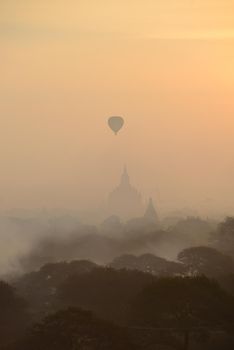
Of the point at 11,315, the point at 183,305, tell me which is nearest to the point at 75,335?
the point at 183,305

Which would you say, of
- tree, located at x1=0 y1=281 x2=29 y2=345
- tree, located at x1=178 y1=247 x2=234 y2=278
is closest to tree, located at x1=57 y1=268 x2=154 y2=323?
tree, located at x1=0 y1=281 x2=29 y2=345

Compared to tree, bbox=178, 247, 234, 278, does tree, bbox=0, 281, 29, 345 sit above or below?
below

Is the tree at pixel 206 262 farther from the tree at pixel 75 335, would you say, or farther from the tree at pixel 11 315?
the tree at pixel 75 335

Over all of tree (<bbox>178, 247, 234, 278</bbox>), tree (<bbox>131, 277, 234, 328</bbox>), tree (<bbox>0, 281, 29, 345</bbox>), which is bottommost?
tree (<bbox>131, 277, 234, 328</bbox>)

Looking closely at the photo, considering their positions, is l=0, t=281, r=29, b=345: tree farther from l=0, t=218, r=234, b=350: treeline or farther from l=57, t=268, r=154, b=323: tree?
l=57, t=268, r=154, b=323: tree

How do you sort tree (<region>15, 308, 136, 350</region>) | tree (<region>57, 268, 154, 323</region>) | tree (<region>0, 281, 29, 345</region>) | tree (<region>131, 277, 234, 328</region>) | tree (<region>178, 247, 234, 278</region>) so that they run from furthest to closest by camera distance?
tree (<region>178, 247, 234, 278</region>), tree (<region>57, 268, 154, 323</region>), tree (<region>0, 281, 29, 345</region>), tree (<region>131, 277, 234, 328</region>), tree (<region>15, 308, 136, 350</region>)

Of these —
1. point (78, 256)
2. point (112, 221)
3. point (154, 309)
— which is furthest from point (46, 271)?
point (112, 221)

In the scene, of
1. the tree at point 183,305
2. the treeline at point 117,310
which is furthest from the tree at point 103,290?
the tree at point 183,305

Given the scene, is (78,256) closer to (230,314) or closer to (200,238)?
(200,238)

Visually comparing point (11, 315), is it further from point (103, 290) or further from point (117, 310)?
point (117, 310)

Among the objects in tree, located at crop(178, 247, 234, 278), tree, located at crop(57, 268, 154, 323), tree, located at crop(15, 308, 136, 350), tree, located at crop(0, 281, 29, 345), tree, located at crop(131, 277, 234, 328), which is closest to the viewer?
tree, located at crop(15, 308, 136, 350)
